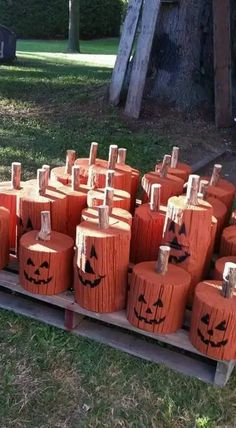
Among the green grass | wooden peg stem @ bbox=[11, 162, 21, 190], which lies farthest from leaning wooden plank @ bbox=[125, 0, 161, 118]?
the green grass

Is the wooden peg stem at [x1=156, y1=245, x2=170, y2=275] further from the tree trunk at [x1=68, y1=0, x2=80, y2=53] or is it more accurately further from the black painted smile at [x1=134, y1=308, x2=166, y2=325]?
the tree trunk at [x1=68, y1=0, x2=80, y2=53]

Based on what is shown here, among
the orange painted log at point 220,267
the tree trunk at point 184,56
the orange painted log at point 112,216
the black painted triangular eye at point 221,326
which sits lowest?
the black painted triangular eye at point 221,326

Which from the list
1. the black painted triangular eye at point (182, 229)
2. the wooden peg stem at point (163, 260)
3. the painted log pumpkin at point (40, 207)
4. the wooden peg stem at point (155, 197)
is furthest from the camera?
the painted log pumpkin at point (40, 207)

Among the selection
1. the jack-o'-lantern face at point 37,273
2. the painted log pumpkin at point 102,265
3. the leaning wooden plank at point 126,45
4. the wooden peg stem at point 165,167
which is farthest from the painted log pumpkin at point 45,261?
the leaning wooden plank at point 126,45

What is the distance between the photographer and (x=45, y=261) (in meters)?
2.66

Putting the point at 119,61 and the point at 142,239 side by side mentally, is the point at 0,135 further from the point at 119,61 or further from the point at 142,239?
the point at 142,239

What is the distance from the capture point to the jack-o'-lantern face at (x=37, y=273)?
105 inches

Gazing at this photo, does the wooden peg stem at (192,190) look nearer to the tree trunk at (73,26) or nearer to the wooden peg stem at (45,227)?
the wooden peg stem at (45,227)

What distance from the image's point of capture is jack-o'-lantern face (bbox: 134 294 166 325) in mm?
2480

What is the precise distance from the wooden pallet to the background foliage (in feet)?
71.6

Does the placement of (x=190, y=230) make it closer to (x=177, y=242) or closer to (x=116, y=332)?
(x=177, y=242)

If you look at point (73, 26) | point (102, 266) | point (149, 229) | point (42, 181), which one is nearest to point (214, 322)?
point (102, 266)

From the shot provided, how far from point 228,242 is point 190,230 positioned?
404 mm

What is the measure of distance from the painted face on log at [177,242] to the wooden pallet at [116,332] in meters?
0.35
